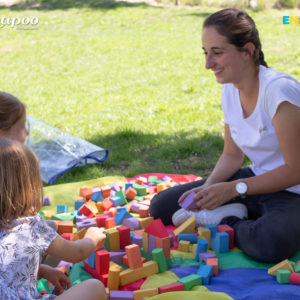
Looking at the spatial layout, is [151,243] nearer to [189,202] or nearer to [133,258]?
[133,258]

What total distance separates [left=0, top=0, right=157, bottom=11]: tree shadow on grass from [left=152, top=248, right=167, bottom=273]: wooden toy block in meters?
13.9

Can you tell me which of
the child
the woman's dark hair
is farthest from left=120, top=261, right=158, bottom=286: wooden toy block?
the woman's dark hair

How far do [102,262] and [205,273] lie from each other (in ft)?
1.83

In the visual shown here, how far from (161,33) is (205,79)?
478cm

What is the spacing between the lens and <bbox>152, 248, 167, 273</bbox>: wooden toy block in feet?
8.38

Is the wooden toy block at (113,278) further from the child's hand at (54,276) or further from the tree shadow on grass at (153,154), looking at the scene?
the tree shadow on grass at (153,154)

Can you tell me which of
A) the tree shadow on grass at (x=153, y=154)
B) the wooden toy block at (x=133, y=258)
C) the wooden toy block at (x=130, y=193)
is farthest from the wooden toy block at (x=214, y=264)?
the tree shadow on grass at (x=153, y=154)

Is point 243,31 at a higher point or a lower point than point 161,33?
higher

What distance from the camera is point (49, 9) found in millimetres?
15727

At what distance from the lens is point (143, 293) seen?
2289 mm

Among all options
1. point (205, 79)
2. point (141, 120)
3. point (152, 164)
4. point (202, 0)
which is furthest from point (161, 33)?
point (152, 164)

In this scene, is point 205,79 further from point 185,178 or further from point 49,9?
point 49,9

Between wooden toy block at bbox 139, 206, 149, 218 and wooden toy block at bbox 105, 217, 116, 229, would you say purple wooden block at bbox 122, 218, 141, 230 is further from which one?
wooden toy block at bbox 139, 206, 149, 218

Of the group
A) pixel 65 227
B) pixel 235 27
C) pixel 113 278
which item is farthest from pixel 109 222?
pixel 235 27
